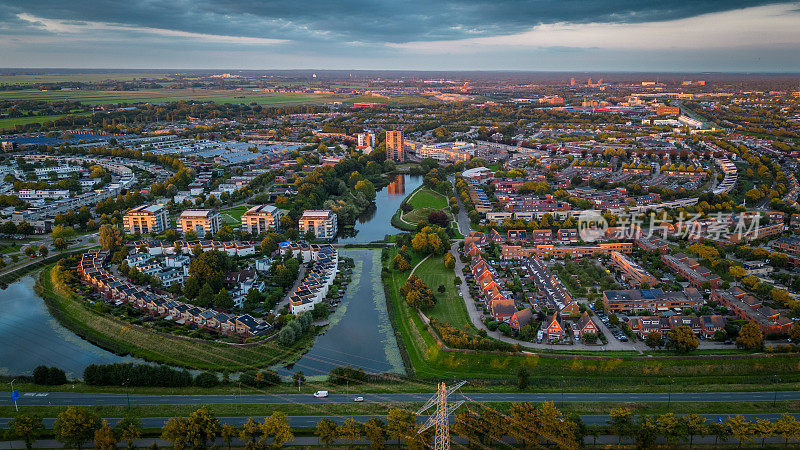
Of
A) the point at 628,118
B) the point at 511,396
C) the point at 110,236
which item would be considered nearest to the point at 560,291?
the point at 511,396

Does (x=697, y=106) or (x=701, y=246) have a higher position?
(x=697, y=106)

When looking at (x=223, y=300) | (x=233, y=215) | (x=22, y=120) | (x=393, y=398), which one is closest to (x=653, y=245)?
(x=393, y=398)

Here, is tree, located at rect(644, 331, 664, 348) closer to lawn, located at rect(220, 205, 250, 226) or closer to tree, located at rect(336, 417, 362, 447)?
tree, located at rect(336, 417, 362, 447)

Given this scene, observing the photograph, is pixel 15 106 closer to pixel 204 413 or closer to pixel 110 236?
pixel 110 236

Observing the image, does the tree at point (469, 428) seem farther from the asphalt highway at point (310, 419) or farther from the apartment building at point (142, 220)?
the apartment building at point (142, 220)

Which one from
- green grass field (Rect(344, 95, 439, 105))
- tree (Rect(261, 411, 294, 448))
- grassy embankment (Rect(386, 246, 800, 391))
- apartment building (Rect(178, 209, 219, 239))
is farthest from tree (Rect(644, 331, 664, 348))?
green grass field (Rect(344, 95, 439, 105))

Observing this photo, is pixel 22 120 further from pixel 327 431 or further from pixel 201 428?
pixel 327 431

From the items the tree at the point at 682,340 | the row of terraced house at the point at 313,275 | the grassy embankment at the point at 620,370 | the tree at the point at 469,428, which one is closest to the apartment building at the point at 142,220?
the row of terraced house at the point at 313,275
